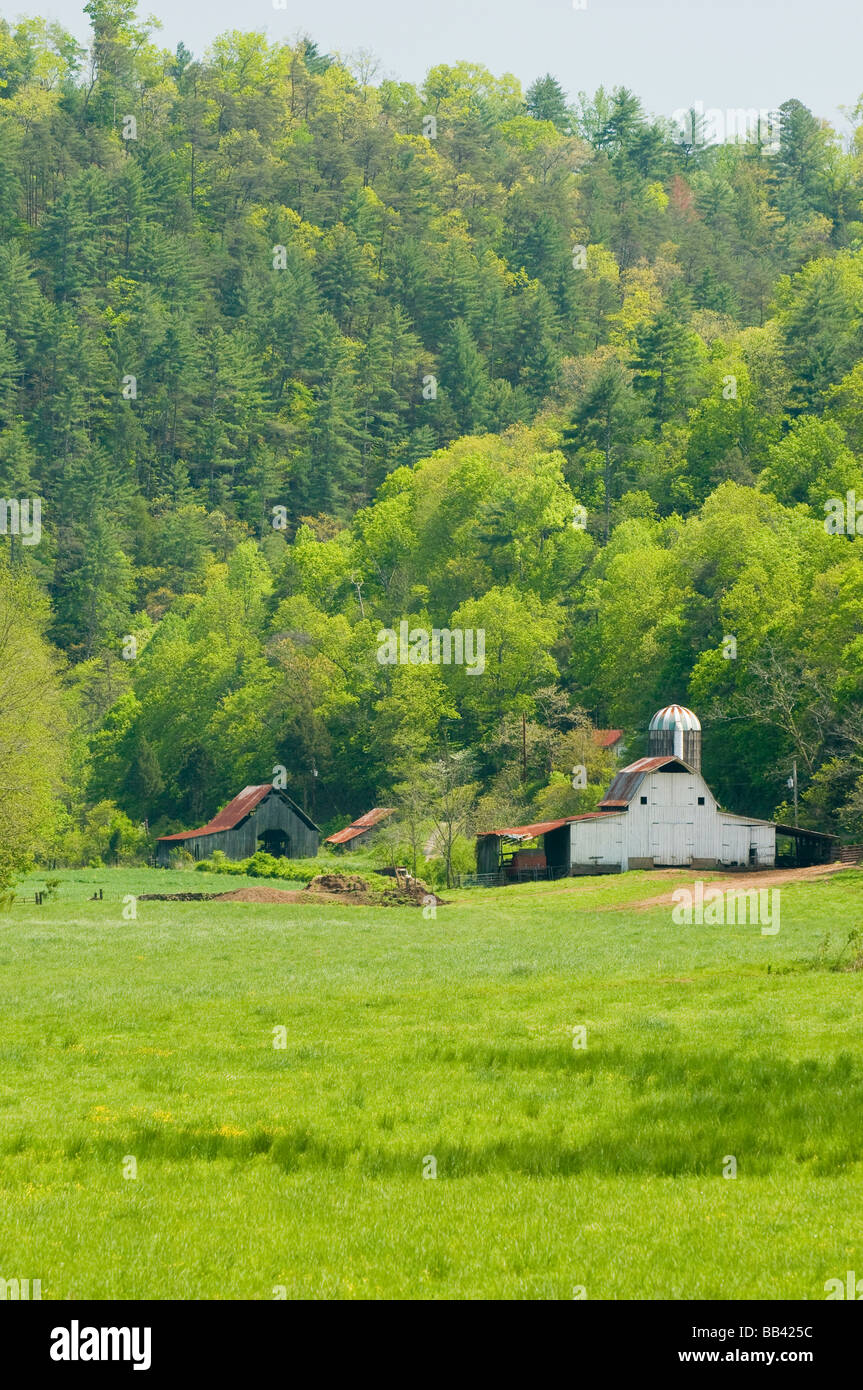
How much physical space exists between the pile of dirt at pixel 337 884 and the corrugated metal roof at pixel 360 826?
32095 millimetres

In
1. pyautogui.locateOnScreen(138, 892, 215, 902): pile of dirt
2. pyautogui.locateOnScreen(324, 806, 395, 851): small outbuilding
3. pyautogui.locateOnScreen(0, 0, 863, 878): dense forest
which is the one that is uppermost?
pyautogui.locateOnScreen(0, 0, 863, 878): dense forest

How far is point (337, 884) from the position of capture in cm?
7512

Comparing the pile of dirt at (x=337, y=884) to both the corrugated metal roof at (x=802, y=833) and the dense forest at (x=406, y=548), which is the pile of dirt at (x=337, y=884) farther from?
the corrugated metal roof at (x=802, y=833)

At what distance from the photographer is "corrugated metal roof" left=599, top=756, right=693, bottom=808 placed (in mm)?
81688

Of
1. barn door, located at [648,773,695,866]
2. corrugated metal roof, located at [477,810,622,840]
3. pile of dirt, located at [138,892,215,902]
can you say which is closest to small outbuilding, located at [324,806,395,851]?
corrugated metal roof, located at [477,810,622,840]

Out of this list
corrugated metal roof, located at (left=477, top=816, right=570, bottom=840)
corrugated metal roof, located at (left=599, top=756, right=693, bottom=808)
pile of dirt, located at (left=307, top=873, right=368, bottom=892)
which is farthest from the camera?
corrugated metal roof, located at (left=477, top=816, right=570, bottom=840)

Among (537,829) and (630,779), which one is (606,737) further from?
(630,779)

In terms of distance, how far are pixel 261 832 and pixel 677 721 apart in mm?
30560

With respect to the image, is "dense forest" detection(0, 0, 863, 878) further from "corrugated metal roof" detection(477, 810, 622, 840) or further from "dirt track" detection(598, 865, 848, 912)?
"corrugated metal roof" detection(477, 810, 622, 840)

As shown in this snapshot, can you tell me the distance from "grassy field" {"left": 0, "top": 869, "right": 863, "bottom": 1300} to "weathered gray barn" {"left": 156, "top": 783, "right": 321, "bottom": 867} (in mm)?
66318

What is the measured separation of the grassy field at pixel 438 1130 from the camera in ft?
46.3

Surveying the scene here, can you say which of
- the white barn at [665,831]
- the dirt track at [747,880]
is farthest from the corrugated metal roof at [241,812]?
the dirt track at [747,880]

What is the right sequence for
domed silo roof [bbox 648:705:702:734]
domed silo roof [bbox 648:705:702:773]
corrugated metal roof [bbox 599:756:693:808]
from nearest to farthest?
corrugated metal roof [bbox 599:756:693:808]
domed silo roof [bbox 648:705:702:773]
domed silo roof [bbox 648:705:702:734]
